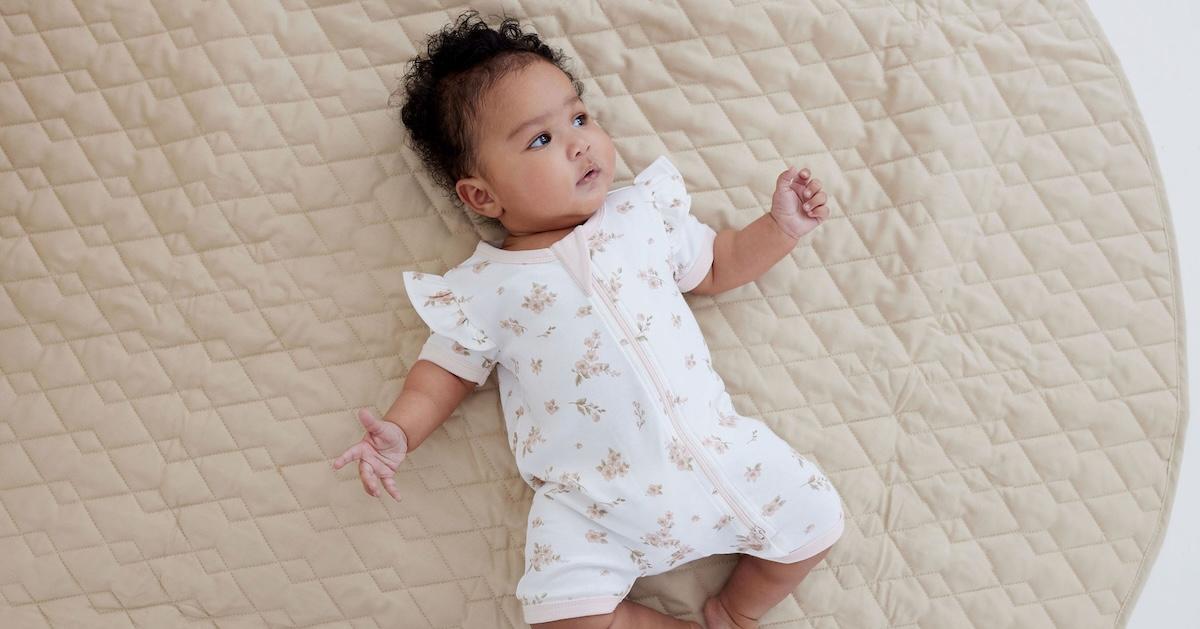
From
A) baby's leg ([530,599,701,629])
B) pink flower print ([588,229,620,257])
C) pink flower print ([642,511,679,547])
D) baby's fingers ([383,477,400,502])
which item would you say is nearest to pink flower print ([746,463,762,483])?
pink flower print ([642,511,679,547])

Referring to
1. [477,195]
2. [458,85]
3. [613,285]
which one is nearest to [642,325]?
[613,285]

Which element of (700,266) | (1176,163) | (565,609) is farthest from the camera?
(1176,163)

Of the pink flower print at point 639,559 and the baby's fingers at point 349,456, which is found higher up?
the baby's fingers at point 349,456

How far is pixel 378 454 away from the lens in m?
1.09

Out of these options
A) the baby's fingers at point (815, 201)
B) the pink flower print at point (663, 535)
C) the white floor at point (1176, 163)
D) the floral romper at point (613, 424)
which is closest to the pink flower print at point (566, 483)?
the floral romper at point (613, 424)

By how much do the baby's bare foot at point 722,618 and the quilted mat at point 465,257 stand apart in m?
0.02

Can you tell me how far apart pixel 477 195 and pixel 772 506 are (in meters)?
0.53

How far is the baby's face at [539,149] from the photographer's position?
3.57ft

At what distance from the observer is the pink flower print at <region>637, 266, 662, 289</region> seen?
1131 mm

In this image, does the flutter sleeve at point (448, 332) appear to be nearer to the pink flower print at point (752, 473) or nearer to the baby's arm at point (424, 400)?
the baby's arm at point (424, 400)

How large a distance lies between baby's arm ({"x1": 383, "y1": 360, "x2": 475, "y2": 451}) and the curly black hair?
0.25 metres

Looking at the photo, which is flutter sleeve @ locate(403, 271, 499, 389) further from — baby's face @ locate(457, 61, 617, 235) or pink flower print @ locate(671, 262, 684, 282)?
pink flower print @ locate(671, 262, 684, 282)

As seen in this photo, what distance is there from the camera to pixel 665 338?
1.11m

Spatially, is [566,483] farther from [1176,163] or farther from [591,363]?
[1176,163]
